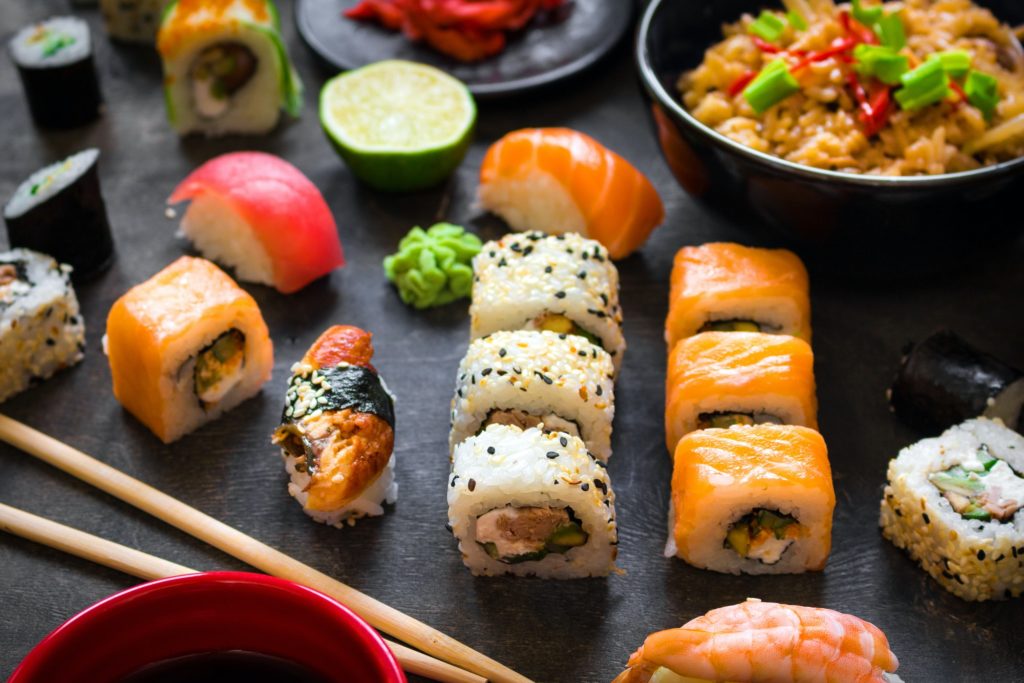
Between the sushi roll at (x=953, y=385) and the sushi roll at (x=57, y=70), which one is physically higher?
the sushi roll at (x=57, y=70)

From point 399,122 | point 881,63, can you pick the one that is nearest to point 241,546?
point 399,122

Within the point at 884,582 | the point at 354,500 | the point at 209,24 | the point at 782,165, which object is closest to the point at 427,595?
the point at 354,500

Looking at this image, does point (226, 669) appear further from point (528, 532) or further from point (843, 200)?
point (843, 200)

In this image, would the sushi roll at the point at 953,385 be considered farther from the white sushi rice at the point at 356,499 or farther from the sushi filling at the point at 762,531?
the white sushi rice at the point at 356,499

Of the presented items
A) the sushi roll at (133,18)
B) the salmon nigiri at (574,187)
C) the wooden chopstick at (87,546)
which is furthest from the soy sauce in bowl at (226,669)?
the sushi roll at (133,18)

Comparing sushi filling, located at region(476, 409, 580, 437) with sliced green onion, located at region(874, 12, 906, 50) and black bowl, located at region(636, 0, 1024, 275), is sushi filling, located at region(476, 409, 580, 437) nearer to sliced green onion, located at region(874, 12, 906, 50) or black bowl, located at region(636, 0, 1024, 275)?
black bowl, located at region(636, 0, 1024, 275)

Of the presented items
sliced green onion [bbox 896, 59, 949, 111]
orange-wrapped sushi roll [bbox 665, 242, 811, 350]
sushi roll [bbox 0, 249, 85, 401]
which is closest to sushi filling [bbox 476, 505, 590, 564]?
orange-wrapped sushi roll [bbox 665, 242, 811, 350]

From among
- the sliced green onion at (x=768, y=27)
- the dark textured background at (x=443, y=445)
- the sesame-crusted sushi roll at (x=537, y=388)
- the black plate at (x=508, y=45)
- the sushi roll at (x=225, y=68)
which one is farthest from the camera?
the black plate at (x=508, y=45)
